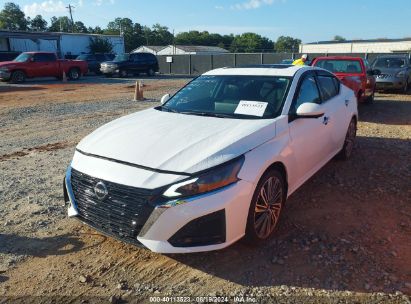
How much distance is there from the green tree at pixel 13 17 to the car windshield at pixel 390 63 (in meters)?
98.7

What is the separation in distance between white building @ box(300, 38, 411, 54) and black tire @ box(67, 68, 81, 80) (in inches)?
1585

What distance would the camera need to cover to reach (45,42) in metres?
36.8

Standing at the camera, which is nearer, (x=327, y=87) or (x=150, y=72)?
(x=327, y=87)

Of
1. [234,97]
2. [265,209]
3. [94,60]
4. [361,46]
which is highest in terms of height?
[361,46]

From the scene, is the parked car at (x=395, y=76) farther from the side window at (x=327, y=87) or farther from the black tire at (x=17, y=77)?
the black tire at (x=17, y=77)

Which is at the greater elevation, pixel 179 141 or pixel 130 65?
pixel 130 65

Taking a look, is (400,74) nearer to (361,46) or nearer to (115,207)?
(115,207)

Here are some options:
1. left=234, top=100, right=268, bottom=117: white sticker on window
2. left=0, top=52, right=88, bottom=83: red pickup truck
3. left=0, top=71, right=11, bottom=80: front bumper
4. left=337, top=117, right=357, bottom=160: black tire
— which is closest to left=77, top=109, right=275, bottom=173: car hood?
left=234, top=100, right=268, bottom=117: white sticker on window

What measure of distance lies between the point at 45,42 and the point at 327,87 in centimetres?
3717

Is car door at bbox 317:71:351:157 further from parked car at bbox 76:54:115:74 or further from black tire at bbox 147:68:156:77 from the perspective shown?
parked car at bbox 76:54:115:74

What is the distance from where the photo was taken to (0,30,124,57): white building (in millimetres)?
34316

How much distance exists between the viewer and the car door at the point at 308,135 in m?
3.99

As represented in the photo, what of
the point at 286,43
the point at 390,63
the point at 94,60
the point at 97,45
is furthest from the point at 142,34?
the point at 390,63

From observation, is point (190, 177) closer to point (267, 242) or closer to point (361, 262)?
point (267, 242)
